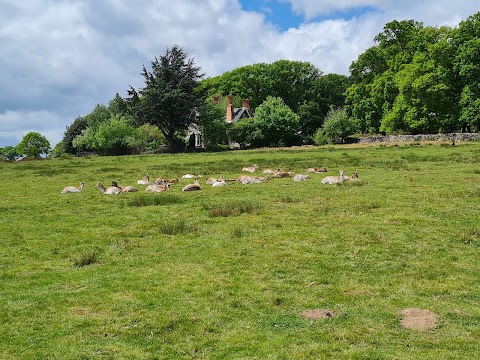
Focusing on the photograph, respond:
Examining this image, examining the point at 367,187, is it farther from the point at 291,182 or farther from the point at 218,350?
the point at 218,350

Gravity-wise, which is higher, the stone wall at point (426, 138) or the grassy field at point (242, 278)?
the stone wall at point (426, 138)

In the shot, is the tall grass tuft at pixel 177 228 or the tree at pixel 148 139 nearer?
the tall grass tuft at pixel 177 228

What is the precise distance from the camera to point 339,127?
9206cm

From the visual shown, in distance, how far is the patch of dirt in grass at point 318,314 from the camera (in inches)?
339

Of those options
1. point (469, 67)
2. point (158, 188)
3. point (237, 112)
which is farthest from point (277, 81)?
point (158, 188)

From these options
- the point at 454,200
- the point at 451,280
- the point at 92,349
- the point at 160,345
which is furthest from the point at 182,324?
the point at 454,200

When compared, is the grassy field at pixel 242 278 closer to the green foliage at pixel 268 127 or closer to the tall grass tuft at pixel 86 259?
the tall grass tuft at pixel 86 259

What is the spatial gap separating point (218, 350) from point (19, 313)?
4.08 metres

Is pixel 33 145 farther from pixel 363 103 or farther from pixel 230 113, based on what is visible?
pixel 363 103

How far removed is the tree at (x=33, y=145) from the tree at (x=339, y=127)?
10620 centimetres

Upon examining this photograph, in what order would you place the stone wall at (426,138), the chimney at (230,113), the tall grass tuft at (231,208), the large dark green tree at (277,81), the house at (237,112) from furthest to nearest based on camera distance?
the large dark green tree at (277,81)
the house at (237,112)
the chimney at (230,113)
the stone wall at (426,138)
the tall grass tuft at (231,208)

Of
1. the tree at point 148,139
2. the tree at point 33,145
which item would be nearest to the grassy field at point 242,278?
the tree at point 148,139

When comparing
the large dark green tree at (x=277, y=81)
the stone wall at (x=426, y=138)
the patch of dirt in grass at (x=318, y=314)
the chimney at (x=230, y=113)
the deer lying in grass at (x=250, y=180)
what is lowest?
the patch of dirt in grass at (x=318, y=314)

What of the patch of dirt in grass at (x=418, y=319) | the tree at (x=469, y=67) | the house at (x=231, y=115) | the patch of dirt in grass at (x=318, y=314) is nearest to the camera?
the patch of dirt in grass at (x=418, y=319)
